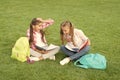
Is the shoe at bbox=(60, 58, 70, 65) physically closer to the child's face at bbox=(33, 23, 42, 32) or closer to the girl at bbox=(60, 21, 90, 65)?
the girl at bbox=(60, 21, 90, 65)

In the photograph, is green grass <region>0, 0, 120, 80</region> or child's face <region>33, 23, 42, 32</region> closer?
green grass <region>0, 0, 120, 80</region>

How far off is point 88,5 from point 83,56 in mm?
7673

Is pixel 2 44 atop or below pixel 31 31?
below

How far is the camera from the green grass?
191 inches

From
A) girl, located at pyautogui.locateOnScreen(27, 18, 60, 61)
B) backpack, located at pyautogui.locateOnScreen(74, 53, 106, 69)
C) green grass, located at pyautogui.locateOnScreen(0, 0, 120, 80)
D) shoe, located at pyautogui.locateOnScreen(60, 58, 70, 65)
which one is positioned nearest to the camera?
green grass, located at pyautogui.locateOnScreen(0, 0, 120, 80)

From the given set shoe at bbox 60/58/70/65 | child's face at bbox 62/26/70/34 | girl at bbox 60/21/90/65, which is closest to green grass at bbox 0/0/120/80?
shoe at bbox 60/58/70/65

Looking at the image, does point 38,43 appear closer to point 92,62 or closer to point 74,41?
point 74,41

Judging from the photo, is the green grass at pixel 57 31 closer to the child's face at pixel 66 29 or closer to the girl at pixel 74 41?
the girl at pixel 74 41

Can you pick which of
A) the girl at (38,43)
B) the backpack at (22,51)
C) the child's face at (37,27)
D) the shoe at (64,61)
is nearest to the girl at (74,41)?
the shoe at (64,61)

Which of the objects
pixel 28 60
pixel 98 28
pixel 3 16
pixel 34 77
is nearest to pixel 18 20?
pixel 3 16

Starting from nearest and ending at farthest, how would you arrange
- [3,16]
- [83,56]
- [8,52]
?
[83,56] → [8,52] → [3,16]

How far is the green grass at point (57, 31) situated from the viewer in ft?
16.0

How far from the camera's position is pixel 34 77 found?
4.71m

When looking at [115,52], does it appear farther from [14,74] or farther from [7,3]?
[7,3]
